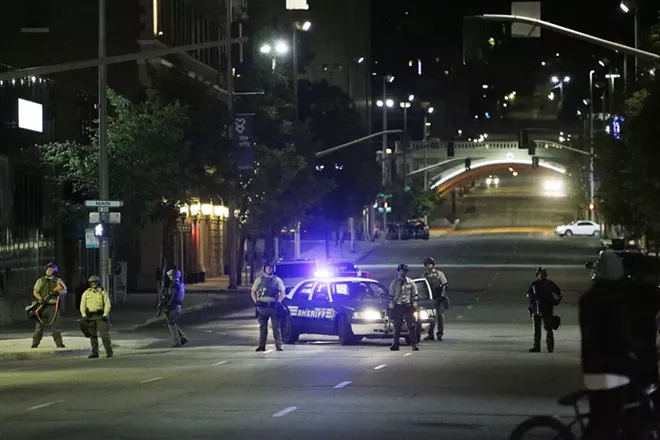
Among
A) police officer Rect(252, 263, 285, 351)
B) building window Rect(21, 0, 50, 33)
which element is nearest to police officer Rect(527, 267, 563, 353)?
police officer Rect(252, 263, 285, 351)

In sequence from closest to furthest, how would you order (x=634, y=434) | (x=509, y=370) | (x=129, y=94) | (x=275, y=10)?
(x=634, y=434) → (x=509, y=370) → (x=129, y=94) → (x=275, y=10)

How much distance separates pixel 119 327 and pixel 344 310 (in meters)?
9.78

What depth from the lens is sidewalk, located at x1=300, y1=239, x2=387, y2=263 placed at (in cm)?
8206

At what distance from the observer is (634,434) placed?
375 inches

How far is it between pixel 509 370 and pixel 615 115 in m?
45.1

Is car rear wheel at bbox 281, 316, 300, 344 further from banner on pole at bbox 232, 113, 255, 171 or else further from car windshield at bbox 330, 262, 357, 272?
banner on pole at bbox 232, 113, 255, 171

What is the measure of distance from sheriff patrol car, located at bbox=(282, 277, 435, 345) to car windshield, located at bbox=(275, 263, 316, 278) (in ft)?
32.6

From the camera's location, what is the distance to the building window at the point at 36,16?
186 feet

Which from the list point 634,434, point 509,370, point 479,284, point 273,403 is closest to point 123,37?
point 479,284

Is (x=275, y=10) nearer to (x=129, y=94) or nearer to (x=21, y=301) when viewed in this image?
(x=129, y=94)

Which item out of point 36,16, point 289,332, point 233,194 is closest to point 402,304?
point 289,332

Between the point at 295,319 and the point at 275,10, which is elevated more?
the point at 275,10

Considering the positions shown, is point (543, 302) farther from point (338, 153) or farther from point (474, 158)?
point (474, 158)

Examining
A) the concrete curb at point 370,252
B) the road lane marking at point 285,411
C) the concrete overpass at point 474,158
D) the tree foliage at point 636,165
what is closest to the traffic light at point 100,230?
the tree foliage at point 636,165
